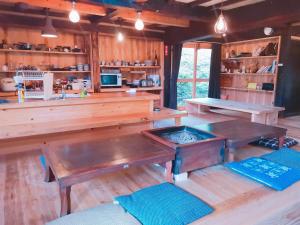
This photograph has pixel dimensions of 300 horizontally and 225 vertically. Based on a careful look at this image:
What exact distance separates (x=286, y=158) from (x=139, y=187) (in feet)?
6.22

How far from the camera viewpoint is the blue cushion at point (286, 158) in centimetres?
270

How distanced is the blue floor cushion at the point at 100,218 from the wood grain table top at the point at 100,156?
0.83 feet

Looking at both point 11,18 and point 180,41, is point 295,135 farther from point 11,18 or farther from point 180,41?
point 11,18

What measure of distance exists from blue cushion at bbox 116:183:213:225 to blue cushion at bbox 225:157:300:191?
0.80m

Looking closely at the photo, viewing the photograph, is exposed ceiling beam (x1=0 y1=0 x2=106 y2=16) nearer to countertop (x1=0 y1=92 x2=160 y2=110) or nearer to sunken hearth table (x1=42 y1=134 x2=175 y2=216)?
countertop (x1=0 y1=92 x2=160 y2=110)

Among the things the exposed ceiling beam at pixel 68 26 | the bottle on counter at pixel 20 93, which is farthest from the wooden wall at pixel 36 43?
the bottle on counter at pixel 20 93

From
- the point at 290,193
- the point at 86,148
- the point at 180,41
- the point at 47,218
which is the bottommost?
the point at 47,218

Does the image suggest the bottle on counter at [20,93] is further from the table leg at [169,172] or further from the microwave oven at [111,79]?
the microwave oven at [111,79]

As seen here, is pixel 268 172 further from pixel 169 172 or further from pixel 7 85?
pixel 7 85

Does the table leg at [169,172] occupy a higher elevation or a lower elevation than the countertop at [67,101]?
lower

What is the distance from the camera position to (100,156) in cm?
213

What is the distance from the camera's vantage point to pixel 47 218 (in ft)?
6.30

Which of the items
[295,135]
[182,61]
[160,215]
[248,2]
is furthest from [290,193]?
[182,61]

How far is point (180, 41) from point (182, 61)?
4.32 ft
